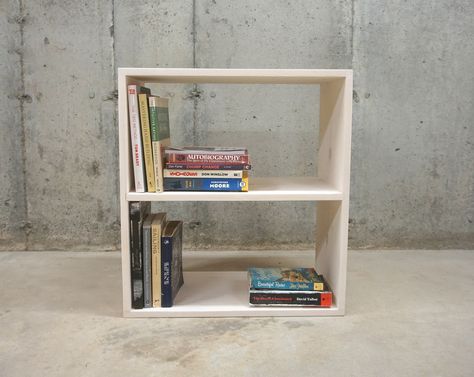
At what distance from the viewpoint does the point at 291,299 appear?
1791 millimetres

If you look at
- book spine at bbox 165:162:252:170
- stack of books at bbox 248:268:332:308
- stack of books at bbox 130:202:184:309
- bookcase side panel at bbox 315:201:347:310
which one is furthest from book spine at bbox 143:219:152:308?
bookcase side panel at bbox 315:201:347:310

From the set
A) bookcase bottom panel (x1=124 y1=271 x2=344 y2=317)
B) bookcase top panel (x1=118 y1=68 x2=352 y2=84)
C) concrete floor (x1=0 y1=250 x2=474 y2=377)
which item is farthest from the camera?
bookcase bottom panel (x1=124 y1=271 x2=344 y2=317)

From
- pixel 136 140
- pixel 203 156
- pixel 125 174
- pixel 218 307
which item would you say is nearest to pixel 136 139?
pixel 136 140

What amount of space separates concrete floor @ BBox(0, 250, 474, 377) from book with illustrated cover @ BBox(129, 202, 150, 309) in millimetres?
86

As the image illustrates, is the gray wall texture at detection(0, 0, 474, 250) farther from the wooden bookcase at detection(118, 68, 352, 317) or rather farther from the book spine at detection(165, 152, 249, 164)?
the book spine at detection(165, 152, 249, 164)

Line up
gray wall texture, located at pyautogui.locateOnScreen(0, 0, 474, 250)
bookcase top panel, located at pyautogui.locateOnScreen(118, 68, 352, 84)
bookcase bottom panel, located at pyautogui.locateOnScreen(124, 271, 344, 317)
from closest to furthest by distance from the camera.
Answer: bookcase top panel, located at pyautogui.locateOnScreen(118, 68, 352, 84) → bookcase bottom panel, located at pyautogui.locateOnScreen(124, 271, 344, 317) → gray wall texture, located at pyautogui.locateOnScreen(0, 0, 474, 250)

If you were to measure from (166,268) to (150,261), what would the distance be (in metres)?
0.06

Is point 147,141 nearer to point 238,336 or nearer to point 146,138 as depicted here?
point 146,138

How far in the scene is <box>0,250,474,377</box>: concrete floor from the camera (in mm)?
1399

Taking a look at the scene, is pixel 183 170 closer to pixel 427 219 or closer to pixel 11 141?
pixel 11 141

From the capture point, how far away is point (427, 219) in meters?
2.74

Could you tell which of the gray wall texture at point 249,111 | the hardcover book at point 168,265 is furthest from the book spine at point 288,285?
the gray wall texture at point 249,111

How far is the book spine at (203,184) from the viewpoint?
1739mm

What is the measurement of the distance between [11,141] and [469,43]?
8.11ft
